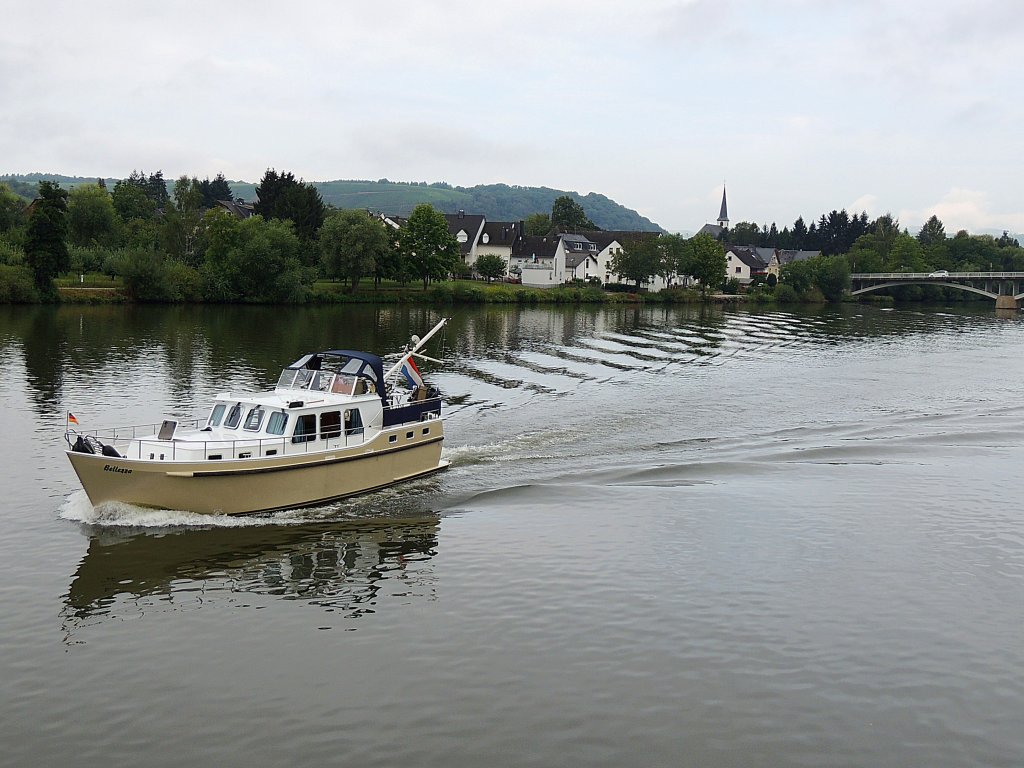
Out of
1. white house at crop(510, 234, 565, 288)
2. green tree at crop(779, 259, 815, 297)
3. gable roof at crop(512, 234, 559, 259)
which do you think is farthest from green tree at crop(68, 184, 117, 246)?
green tree at crop(779, 259, 815, 297)

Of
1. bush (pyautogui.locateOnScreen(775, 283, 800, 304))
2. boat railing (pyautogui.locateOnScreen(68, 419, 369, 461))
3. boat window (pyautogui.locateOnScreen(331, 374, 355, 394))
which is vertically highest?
bush (pyautogui.locateOnScreen(775, 283, 800, 304))

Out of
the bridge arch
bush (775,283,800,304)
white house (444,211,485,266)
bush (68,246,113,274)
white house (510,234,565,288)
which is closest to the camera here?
bush (68,246,113,274)

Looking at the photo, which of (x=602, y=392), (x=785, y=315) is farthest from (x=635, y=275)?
(x=602, y=392)

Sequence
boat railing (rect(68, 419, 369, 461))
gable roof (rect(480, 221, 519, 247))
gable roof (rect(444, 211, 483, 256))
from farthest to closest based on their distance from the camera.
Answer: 1. gable roof (rect(480, 221, 519, 247))
2. gable roof (rect(444, 211, 483, 256))
3. boat railing (rect(68, 419, 369, 461))

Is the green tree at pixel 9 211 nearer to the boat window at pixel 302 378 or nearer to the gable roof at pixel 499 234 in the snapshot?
the gable roof at pixel 499 234

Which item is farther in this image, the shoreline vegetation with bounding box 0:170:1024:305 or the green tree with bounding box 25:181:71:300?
the shoreline vegetation with bounding box 0:170:1024:305

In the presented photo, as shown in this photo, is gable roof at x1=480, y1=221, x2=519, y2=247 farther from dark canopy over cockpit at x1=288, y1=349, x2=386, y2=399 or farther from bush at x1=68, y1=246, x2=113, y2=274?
dark canopy over cockpit at x1=288, y1=349, x2=386, y2=399

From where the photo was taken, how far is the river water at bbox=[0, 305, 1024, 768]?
1520 centimetres

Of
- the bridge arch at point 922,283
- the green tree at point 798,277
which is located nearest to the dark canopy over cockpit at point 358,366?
the green tree at point 798,277

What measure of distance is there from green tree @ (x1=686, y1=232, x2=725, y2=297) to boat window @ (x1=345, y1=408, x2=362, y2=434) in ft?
360

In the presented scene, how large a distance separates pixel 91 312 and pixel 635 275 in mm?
79141

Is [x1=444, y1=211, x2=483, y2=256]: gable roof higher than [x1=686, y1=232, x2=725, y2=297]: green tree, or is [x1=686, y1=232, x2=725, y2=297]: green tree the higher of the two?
[x1=444, y1=211, x2=483, y2=256]: gable roof

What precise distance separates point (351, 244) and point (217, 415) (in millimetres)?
73781

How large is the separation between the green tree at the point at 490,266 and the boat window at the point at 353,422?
342 ft
